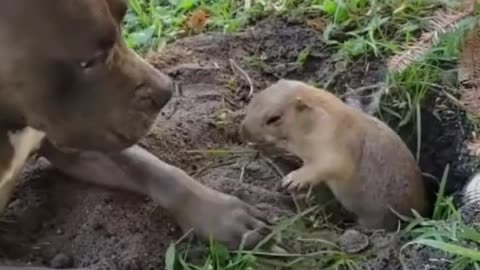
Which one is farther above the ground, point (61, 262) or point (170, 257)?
point (170, 257)

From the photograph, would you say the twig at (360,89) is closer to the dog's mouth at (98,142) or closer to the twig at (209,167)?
the twig at (209,167)

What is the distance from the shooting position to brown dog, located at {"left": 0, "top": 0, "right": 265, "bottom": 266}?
240 cm

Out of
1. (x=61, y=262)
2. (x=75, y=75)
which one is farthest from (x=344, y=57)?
(x=75, y=75)

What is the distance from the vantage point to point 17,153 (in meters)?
2.87

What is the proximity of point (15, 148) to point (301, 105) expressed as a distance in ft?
2.39

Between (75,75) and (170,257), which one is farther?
(170,257)

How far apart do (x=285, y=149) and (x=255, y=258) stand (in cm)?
44

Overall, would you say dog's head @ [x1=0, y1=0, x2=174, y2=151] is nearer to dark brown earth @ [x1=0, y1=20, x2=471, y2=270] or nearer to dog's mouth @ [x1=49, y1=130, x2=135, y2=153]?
dog's mouth @ [x1=49, y1=130, x2=135, y2=153]

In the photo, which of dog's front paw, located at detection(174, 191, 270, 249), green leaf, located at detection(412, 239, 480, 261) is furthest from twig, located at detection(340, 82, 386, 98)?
green leaf, located at detection(412, 239, 480, 261)

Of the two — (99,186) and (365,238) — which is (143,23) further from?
(365,238)

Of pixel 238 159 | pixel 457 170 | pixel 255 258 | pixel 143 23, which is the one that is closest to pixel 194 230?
pixel 255 258

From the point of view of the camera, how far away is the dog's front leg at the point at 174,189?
286 centimetres

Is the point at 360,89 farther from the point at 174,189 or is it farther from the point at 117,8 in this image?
the point at 117,8

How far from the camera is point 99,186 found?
3.12m
